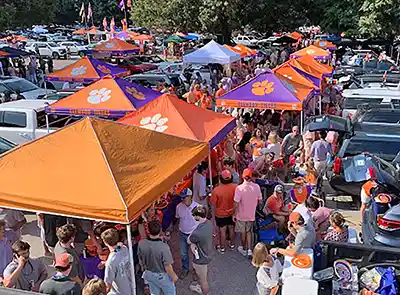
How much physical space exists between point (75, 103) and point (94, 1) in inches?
2853

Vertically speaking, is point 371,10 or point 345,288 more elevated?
point 371,10

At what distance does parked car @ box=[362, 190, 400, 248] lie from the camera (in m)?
6.04

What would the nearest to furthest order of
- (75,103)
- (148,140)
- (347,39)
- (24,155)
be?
1. (24,155)
2. (148,140)
3. (75,103)
4. (347,39)

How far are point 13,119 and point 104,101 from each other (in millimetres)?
2536

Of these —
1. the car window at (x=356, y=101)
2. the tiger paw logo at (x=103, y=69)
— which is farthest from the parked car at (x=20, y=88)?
the car window at (x=356, y=101)

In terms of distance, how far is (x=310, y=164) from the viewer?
9133mm

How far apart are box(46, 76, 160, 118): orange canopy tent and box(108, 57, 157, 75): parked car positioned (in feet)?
47.0

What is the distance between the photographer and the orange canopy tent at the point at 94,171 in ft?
18.5

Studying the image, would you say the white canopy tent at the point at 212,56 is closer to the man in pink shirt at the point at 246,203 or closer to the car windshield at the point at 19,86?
the car windshield at the point at 19,86

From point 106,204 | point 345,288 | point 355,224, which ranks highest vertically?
point 106,204

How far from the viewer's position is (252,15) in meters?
32.5

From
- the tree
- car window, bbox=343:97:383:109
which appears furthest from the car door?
the tree

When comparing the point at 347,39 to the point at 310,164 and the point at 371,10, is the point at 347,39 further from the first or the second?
the point at 310,164

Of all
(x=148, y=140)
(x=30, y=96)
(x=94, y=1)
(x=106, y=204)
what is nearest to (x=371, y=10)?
(x=30, y=96)
